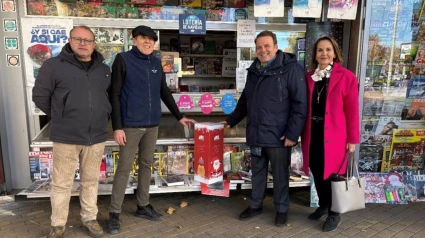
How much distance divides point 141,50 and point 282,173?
172cm

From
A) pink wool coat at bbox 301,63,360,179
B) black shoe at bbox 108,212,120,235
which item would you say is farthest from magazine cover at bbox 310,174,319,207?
black shoe at bbox 108,212,120,235

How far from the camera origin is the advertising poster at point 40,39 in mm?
3648

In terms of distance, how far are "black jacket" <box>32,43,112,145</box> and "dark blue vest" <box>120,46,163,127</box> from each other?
0.20 m

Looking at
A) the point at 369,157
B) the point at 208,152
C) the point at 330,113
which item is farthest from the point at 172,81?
the point at 369,157

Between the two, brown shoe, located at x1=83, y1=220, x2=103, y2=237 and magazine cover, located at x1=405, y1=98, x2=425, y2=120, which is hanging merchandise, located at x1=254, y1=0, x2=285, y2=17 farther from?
brown shoe, located at x1=83, y1=220, x2=103, y2=237

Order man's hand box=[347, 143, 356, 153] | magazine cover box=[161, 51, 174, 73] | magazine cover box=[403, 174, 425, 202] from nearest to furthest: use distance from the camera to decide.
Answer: man's hand box=[347, 143, 356, 153], magazine cover box=[403, 174, 425, 202], magazine cover box=[161, 51, 174, 73]

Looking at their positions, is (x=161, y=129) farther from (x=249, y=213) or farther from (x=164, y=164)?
(x=249, y=213)

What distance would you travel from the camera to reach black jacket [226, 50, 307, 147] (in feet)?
9.92

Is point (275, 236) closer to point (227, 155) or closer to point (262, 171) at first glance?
point (262, 171)

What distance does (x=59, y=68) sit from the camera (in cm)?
266

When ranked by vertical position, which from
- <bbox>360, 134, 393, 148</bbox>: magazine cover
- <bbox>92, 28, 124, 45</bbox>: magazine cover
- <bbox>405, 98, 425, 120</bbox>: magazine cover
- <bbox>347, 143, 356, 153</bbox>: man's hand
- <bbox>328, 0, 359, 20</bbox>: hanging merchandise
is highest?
<bbox>328, 0, 359, 20</bbox>: hanging merchandise

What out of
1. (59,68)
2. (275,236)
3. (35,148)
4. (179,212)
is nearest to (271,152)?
(275,236)

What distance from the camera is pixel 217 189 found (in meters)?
3.63

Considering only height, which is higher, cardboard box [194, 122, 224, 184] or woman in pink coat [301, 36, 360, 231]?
woman in pink coat [301, 36, 360, 231]
